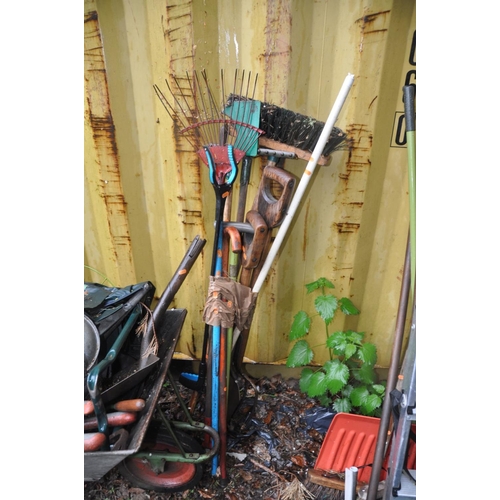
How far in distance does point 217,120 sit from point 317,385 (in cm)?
141

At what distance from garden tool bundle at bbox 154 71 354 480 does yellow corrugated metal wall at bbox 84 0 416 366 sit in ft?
0.50

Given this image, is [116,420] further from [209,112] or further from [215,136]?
[209,112]

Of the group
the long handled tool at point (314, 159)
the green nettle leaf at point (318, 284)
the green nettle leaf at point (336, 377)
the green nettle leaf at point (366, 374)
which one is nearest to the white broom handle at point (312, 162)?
the long handled tool at point (314, 159)

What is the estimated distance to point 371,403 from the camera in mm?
1966

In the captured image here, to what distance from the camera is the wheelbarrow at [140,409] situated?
4.54 feet

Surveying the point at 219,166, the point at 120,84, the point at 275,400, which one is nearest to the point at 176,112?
the point at 120,84

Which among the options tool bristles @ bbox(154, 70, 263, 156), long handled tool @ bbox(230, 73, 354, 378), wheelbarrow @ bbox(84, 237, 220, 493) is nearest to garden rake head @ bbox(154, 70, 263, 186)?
tool bristles @ bbox(154, 70, 263, 156)

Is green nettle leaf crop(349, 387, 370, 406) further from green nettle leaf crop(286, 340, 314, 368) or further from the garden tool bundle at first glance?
the garden tool bundle

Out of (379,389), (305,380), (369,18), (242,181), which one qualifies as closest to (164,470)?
(305,380)

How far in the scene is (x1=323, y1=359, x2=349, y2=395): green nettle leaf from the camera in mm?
1966

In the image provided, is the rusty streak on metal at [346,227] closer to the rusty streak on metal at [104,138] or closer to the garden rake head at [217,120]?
the garden rake head at [217,120]

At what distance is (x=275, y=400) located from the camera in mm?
2330

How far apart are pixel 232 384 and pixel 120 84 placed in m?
1.60

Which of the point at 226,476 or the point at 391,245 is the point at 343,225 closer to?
the point at 391,245
